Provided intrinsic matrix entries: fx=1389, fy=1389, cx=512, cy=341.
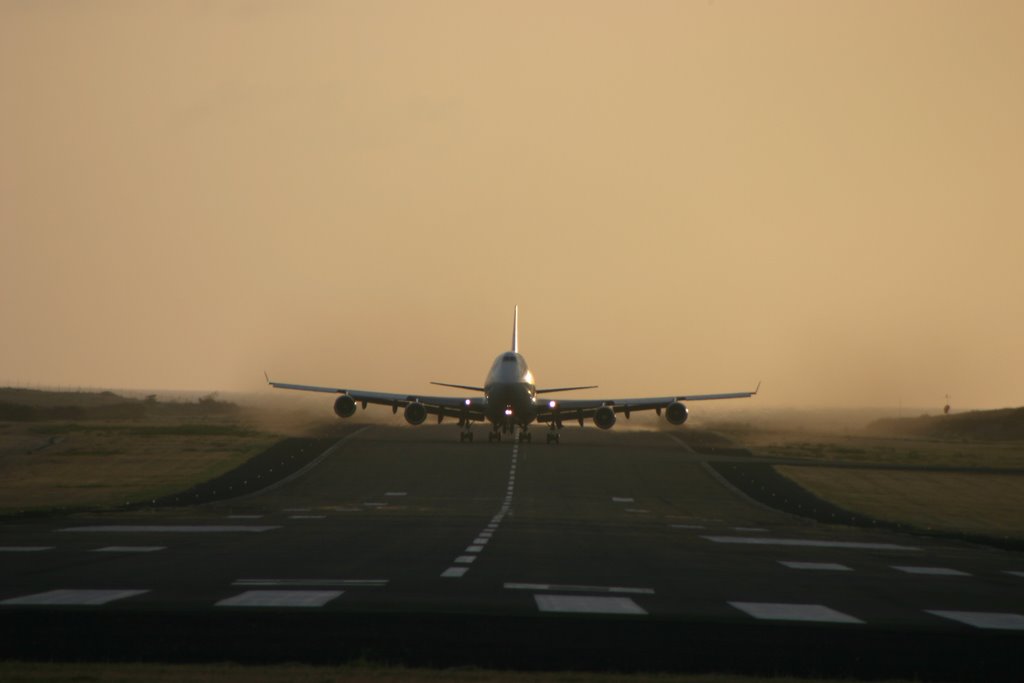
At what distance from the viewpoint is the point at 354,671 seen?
31.8ft

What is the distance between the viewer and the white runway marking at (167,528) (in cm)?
2558

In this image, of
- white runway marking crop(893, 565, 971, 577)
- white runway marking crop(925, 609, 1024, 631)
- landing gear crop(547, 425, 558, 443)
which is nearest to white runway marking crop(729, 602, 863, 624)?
white runway marking crop(925, 609, 1024, 631)

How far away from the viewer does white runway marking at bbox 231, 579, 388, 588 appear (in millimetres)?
15352

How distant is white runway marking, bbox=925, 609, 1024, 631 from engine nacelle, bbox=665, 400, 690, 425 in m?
62.9

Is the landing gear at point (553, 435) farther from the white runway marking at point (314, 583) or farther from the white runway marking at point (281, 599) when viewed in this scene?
the white runway marking at point (281, 599)

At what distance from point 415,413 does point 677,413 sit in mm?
14772

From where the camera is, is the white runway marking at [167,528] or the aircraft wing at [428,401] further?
the aircraft wing at [428,401]

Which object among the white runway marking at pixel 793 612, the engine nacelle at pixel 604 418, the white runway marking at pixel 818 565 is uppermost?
the engine nacelle at pixel 604 418

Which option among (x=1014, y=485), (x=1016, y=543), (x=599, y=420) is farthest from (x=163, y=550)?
(x=599, y=420)

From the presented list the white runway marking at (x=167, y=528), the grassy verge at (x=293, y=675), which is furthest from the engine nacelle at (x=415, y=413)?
the grassy verge at (x=293, y=675)

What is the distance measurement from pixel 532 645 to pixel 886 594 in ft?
22.6

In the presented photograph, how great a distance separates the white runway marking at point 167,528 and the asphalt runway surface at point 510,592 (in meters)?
0.08

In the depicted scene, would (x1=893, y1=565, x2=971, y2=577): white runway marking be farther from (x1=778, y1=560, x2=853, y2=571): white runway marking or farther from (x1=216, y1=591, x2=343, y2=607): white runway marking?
(x1=216, y1=591, x2=343, y2=607): white runway marking

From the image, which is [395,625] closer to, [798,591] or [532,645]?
[532,645]
